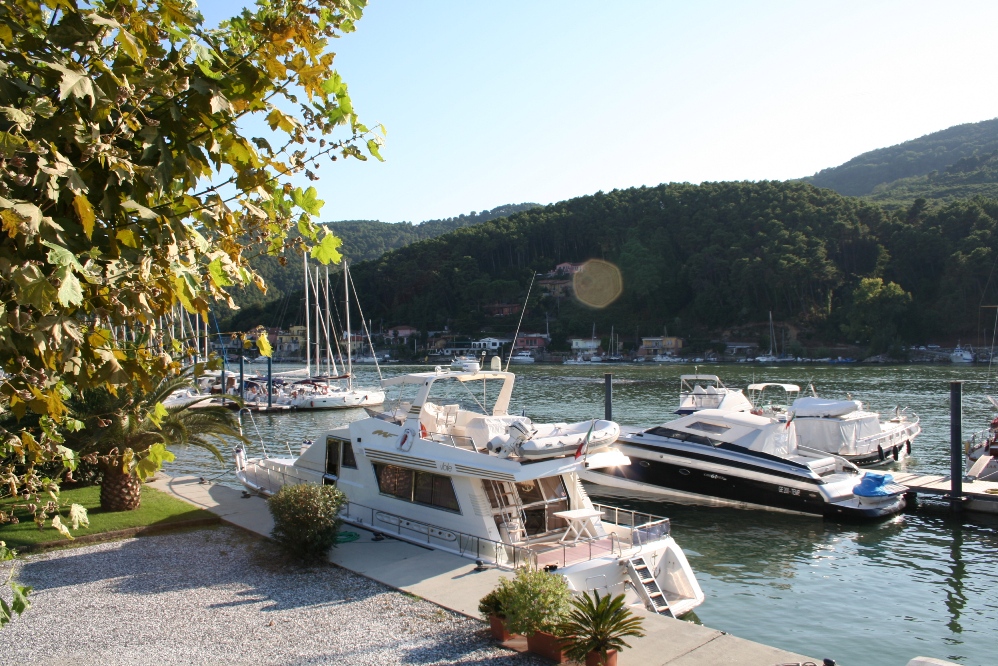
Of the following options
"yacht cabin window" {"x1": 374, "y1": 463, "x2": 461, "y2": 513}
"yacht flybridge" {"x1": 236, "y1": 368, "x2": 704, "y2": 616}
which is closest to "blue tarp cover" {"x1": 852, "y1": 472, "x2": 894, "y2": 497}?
"yacht flybridge" {"x1": 236, "y1": 368, "x2": 704, "y2": 616}

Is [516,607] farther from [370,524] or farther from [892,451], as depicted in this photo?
[892,451]

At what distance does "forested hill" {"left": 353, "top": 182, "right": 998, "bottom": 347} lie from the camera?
106 m

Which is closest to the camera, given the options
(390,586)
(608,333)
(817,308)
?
(390,586)

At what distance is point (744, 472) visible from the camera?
20109 millimetres

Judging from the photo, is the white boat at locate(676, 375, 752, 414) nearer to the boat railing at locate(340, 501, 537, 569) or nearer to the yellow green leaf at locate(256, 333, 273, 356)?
the boat railing at locate(340, 501, 537, 569)

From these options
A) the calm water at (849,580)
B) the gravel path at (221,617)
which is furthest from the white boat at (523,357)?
the gravel path at (221,617)

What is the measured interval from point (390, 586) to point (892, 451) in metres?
25.1

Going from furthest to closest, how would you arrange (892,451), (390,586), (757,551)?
(892,451)
(757,551)
(390,586)

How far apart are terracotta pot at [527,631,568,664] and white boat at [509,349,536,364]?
375 ft

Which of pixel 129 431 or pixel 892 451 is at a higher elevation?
pixel 129 431

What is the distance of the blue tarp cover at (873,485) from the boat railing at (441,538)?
12.2m

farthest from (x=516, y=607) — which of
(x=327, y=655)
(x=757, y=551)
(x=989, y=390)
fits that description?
(x=989, y=390)

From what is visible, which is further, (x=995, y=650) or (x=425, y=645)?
(x=995, y=650)

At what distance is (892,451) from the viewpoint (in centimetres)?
2902
